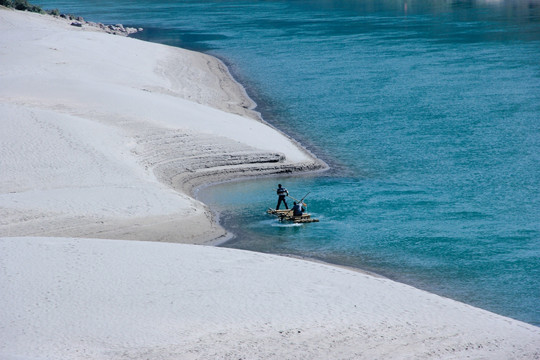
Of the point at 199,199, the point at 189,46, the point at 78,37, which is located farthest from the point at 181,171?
the point at 189,46

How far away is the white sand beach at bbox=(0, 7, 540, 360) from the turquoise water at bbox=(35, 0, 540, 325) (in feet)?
6.95

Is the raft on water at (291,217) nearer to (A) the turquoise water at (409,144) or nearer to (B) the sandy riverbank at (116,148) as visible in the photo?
(A) the turquoise water at (409,144)

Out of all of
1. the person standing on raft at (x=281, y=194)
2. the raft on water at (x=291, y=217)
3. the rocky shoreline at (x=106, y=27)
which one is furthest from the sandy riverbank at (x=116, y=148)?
the rocky shoreline at (x=106, y=27)

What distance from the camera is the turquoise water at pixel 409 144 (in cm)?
2284

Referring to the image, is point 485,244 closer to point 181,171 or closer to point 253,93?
point 181,171

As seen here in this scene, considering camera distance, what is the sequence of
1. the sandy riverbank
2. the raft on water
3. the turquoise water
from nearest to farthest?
the turquoise water
the sandy riverbank
the raft on water

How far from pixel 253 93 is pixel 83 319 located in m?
36.2

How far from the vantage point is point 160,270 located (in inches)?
730

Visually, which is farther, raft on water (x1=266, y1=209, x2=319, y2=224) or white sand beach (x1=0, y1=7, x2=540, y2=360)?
raft on water (x1=266, y1=209, x2=319, y2=224)

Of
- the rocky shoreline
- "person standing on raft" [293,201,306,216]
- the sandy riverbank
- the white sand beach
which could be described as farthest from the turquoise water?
the rocky shoreline

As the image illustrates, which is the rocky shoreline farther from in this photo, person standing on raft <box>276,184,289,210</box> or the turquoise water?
person standing on raft <box>276,184,289,210</box>

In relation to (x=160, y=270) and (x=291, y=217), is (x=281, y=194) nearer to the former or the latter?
(x=291, y=217)

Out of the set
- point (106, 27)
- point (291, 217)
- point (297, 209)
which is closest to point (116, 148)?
point (291, 217)

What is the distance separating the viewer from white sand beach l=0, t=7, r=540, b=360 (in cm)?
→ 1527
